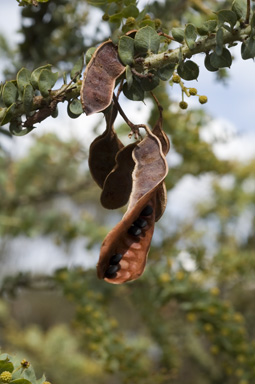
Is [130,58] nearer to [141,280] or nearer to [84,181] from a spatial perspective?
[141,280]

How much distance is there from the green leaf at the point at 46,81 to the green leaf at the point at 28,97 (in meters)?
0.01

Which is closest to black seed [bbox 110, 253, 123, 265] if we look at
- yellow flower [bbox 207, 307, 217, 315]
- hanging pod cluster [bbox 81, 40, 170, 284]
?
hanging pod cluster [bbox 81, 40, 170, 284]

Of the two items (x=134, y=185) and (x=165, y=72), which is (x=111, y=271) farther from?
(x=165, y=72)

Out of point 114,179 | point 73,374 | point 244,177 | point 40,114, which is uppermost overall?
point 40,114

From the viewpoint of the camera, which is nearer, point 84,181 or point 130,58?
point 130,58

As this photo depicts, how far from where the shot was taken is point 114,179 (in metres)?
0.73

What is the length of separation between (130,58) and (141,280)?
92 centimetres

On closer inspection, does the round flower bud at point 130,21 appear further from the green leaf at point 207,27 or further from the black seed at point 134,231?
the black seed at point 134,231

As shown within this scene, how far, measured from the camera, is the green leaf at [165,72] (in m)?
0.67

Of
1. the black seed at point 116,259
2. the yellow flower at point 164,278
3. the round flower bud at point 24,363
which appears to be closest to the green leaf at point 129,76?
the black seed at point 116,259

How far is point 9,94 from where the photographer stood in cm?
69

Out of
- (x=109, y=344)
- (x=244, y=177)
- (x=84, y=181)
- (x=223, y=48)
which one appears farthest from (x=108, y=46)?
(x=244, y=177)

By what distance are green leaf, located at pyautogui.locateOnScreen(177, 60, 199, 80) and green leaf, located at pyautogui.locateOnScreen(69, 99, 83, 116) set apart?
0.13 metres

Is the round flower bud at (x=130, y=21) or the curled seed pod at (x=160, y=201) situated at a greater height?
the round flower bud at (x=130, y=21)
